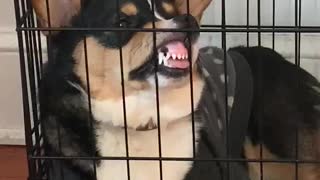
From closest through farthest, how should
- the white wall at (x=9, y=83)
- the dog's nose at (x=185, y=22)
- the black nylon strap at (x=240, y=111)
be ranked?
the dog's nose at (x=185, y=22) → the black nylon strap at (x=240, y=111) → the white wall at (x=9, y=83)

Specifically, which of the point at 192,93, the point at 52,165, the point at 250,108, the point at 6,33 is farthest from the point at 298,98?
the point at 6,33

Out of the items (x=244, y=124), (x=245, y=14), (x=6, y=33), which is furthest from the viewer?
(x=6, y=33)

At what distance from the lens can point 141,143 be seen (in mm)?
1190

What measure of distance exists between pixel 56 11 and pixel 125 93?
0.50 ft

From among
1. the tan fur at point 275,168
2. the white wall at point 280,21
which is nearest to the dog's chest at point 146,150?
the tan fur at point 275,168

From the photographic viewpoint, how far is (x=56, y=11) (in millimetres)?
1151

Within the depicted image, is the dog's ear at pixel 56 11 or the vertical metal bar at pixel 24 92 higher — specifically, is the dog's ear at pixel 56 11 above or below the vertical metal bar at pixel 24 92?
above

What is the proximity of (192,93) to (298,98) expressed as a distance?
8.6 inches

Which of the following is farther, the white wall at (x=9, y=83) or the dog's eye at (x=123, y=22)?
the white wall at (x=9, y=83)

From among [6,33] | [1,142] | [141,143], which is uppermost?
[6,33]

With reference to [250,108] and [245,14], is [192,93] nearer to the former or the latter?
[250,108]

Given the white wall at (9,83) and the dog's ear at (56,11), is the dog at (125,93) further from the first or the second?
the white wall at (9,83)

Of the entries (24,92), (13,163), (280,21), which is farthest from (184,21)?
(13,163)

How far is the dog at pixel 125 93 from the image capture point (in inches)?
44.9
